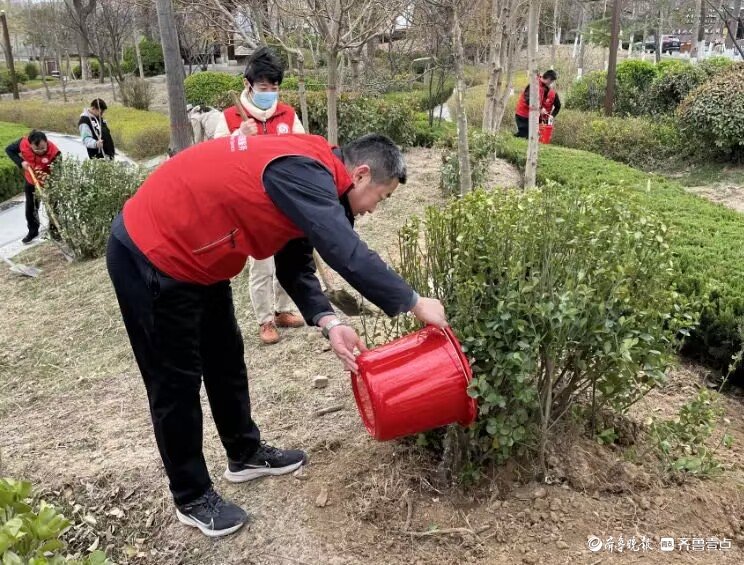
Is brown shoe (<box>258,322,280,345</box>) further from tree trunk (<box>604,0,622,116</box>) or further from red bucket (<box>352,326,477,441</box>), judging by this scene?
tree trunk (<box>604,0,622,116</box>)

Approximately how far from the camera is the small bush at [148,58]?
30156 millimetres

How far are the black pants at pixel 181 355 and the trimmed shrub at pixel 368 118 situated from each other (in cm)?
724

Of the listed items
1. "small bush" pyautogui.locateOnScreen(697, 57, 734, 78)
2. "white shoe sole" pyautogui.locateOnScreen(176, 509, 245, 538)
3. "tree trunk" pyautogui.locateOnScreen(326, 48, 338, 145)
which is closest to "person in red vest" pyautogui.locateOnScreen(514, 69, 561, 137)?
"small bush" pyautogui.locateOnScreen(697, 57, 734, 78)

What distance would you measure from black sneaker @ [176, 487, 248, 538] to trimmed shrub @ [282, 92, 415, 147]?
7499 mm

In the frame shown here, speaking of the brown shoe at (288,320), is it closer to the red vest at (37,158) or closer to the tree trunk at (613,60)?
the red vest at (37,158)

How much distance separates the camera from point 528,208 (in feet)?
7.80

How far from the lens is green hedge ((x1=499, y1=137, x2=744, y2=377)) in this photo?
3.63 m

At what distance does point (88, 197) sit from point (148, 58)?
26147 millimetres

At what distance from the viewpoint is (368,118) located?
9.65 metres

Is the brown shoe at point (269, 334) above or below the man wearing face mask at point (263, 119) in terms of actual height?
below

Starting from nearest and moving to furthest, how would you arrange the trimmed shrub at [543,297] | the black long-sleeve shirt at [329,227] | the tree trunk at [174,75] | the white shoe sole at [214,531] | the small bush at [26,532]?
1. the small bush at [26,532]
2. the black long-sleeve shirt at [329,227]
3. the trimmed shrub at [543,297]
4. the white shoe sole at [214,531]
5. the tree trunk at [174,75]

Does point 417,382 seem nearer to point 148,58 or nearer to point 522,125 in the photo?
point 522,125

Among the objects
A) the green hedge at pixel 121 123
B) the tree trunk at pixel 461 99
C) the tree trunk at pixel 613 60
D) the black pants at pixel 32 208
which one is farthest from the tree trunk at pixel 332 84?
the green hedge at pixel 121 123

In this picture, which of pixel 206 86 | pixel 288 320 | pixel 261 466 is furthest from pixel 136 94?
pixel 261 466
